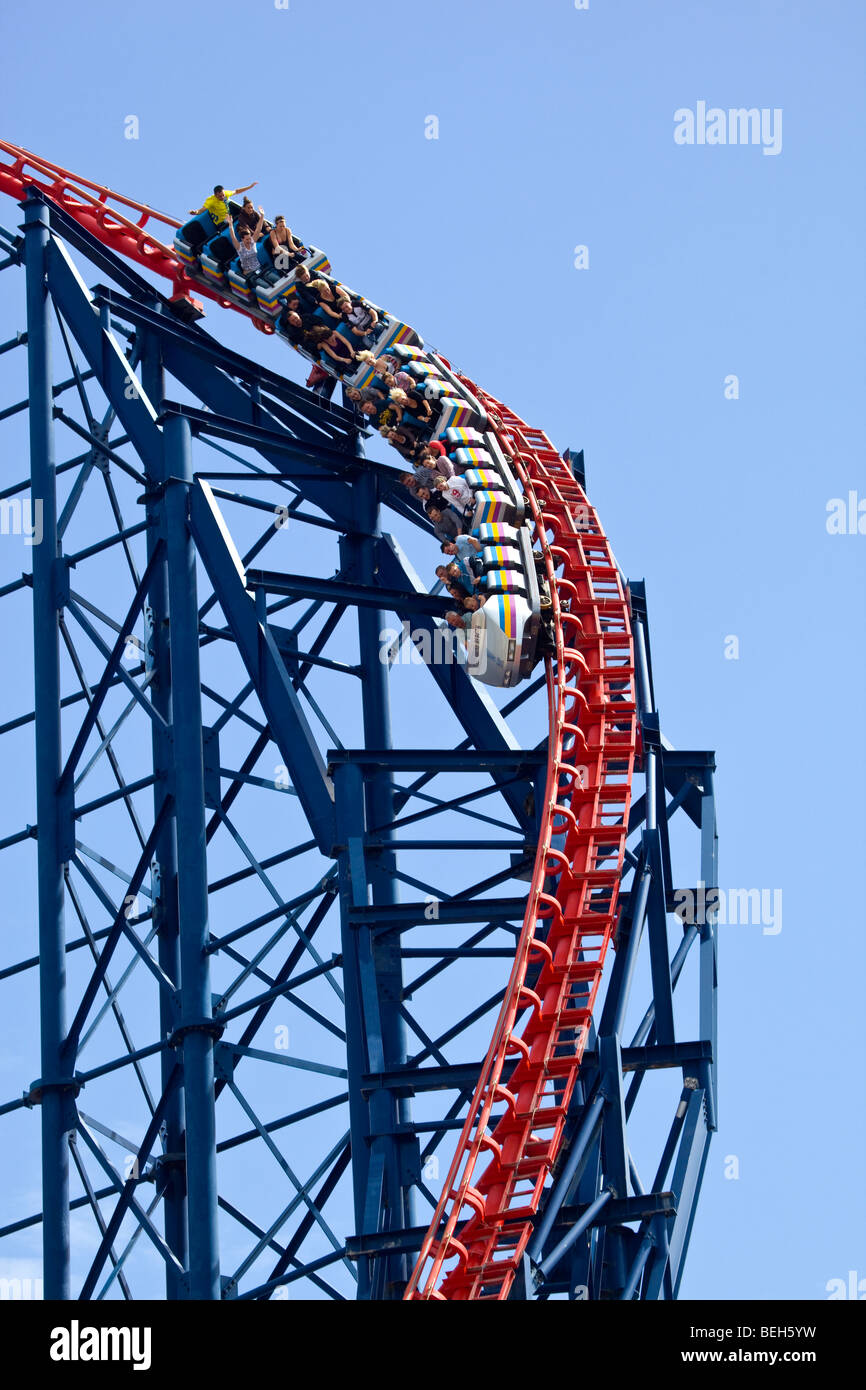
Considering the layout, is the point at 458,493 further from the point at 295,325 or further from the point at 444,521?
the point at 295,325

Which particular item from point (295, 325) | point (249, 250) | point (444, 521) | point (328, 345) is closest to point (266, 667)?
point (444, 521)

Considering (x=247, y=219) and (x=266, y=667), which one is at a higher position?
(x=247, y=219)

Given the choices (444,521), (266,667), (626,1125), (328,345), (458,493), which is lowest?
(626,1125)

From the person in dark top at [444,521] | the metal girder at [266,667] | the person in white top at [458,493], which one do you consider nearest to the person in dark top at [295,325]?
the person in dark top at [444,521]

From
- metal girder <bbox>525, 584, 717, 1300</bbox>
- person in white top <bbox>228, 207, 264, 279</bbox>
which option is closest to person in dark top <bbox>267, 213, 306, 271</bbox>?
person in white top <bbox>228, 207, 264, 279</bbox>

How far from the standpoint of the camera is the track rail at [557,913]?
1432 centimetres

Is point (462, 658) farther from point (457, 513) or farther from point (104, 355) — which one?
point (104, 355)

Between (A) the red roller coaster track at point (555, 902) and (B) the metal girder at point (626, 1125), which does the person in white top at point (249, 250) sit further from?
(B) the metal girder at point (626, 1125)

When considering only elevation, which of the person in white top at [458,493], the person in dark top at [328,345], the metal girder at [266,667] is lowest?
the metal girder at [266,667]

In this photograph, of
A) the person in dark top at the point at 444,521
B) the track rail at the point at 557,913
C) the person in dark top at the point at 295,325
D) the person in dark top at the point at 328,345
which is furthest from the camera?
the person in dark top at the point at 295,325

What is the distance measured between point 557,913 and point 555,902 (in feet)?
0.29

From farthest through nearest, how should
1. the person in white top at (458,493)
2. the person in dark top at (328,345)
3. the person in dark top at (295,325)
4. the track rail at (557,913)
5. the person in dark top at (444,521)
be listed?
the person in dark top at (295,325) < the person in dark top at (328,345) < the person in dark top at (444,521) < the person in white top at (458,493) < the track rail at (557,913)

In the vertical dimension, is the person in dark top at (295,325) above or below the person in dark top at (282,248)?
below

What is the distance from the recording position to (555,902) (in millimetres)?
15820
